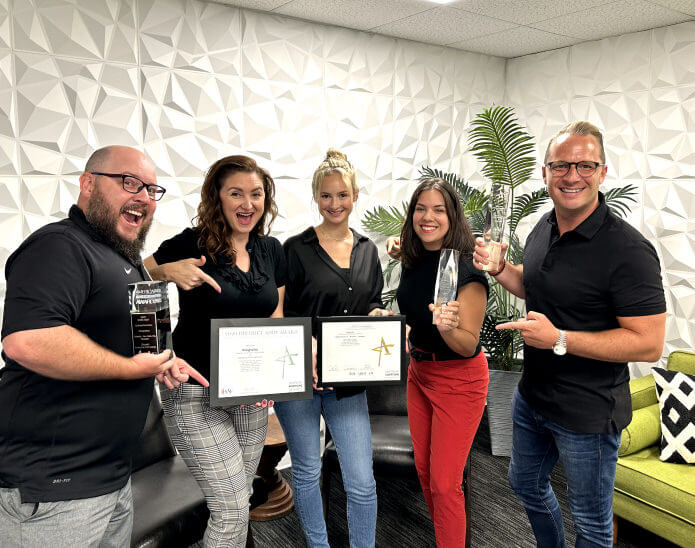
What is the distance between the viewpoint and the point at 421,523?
10.0 feet

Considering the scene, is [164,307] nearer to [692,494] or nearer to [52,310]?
[52,310]

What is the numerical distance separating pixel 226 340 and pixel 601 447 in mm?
1432

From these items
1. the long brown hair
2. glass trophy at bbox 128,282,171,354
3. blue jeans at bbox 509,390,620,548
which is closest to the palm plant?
the long brown hair

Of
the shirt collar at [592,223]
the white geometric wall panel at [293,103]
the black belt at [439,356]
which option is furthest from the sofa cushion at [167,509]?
the shirt collar at [592,223]

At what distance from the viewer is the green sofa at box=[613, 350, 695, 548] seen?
2.58m

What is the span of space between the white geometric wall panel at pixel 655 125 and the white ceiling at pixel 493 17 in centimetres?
16

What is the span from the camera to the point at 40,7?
2.76 metres

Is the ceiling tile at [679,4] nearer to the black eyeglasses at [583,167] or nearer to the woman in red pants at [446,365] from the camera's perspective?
the black eyeglasses at [583,167]

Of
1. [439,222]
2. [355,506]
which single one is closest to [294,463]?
[355,506]

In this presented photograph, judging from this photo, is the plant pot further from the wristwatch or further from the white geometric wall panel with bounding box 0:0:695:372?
the wristwatch

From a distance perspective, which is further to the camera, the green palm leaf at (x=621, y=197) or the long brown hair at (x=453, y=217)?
the green palm leaf at (x=621, y=197)

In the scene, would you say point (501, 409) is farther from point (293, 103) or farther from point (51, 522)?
point (51, 522)

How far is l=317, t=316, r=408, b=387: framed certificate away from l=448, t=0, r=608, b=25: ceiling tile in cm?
218

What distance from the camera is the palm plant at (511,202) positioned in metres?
3.60
